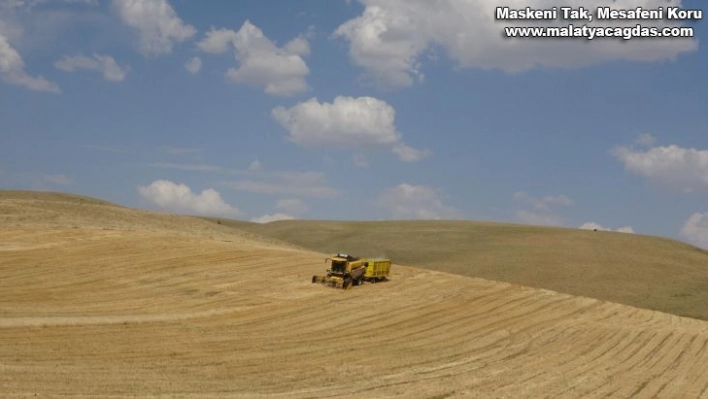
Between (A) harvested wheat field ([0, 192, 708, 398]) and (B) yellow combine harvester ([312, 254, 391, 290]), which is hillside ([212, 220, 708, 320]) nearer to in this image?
(A) harvested wheat field ([0, 192, 708, 398])

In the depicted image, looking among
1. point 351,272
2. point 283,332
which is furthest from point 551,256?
point 283,332

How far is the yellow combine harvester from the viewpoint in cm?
3959

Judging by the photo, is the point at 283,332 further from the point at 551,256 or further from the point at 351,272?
the point at 551,256

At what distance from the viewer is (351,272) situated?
40.3 meters

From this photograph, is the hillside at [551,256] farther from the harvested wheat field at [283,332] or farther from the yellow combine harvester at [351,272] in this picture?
the yellow combine harvester at [351,272]

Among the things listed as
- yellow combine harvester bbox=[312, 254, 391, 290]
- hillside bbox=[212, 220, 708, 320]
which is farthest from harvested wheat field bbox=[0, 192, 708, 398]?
hillside bbox=[212, 220, 708, 320]

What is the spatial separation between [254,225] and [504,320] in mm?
107519

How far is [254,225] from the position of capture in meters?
139

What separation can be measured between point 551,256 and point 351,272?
1542 inches

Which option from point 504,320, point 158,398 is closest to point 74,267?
point 504,320

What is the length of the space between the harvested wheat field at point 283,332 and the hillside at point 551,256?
18.8m

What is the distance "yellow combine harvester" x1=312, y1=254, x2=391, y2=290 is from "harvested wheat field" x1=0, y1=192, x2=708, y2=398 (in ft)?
2.52

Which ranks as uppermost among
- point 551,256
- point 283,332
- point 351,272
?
point 551,256

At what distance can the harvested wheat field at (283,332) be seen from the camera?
818 inches
